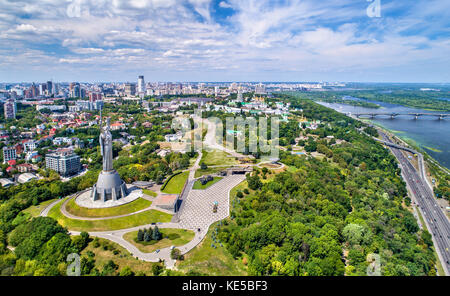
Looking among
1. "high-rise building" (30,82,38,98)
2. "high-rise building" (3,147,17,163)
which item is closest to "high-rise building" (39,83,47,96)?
"high-rise building" (30,82,38,98)

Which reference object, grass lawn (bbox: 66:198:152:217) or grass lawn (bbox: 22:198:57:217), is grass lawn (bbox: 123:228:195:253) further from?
grass lawn (bbox: 22:198:57:217)

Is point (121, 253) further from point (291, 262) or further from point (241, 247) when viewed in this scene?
point (291, 262)

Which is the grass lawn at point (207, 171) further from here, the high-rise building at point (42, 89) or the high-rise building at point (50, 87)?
the high-rise building at point (50, 87)

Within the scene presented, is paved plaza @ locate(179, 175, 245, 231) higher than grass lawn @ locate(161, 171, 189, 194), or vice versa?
grass lawn @ locate(161, 171, 189, 194)

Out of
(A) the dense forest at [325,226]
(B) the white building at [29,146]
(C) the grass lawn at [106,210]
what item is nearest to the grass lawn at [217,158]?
(A) the dense forest at [325,226]

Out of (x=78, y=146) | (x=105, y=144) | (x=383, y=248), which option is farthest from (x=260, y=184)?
(x=78, y=146)
